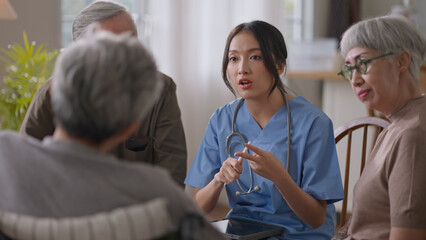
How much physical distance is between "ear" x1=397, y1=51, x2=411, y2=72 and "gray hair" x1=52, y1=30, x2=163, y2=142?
2.61 feet

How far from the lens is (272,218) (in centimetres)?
153

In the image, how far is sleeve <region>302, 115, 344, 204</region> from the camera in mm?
1454

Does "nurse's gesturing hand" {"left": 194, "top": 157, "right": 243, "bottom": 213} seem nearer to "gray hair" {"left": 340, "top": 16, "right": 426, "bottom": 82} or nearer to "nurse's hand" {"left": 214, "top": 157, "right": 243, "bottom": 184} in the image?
"nurse's hand" {"left": 214, "top": 157, "right": 243, "bottom": 184}

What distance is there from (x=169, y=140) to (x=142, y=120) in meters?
0.11

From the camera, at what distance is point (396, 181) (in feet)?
4.18

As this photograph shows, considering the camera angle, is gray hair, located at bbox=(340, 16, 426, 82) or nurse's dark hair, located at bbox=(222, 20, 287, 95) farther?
nurse's dark hair, located at bbox=(222, 20, 287, 95)

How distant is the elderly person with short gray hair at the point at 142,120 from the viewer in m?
1.55

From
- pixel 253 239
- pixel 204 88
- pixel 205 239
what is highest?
pixel 205 239

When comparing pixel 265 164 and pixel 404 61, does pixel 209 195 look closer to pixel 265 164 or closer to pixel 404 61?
pixel 265 164

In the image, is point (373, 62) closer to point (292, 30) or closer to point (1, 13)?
point (1, 13)

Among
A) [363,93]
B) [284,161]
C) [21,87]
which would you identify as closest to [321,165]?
[284,161]

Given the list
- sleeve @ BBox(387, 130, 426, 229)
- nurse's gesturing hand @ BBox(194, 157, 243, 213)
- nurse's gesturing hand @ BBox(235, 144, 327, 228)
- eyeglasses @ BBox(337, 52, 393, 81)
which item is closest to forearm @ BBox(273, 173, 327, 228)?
nurse's gesturing hand @ BBox(235, 144, 327, 228)

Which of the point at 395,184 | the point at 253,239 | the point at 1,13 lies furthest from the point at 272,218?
the point at 1,13

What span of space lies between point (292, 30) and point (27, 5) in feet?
11.3
